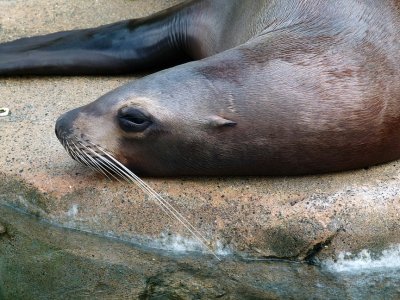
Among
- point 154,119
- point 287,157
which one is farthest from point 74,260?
point 287,157

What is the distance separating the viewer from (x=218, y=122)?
4.55 metres

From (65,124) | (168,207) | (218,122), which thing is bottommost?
(168,207)

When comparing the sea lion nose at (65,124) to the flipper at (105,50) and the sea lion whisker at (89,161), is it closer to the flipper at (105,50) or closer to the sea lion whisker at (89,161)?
the sea lion whisker at (89,161)

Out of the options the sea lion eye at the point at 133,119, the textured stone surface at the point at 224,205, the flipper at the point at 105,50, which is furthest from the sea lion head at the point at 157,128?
the flipper at the point at 105,50

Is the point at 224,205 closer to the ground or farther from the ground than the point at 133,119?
closer to the ground

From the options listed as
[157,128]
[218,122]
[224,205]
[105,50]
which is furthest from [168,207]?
[105,50]

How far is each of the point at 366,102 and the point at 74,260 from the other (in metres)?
1.58

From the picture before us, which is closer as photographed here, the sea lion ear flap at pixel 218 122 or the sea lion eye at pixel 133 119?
the sea lion ear flap at pixel 218 122

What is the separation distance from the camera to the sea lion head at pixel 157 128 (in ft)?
15.1

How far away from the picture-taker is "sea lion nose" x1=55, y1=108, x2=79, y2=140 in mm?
4855

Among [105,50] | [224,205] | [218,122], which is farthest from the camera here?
[105,50]

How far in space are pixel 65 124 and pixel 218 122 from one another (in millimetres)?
828

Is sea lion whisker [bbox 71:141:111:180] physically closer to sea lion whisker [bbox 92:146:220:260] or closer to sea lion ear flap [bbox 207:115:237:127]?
sea lion whisker [bbox 92:146:220:260]

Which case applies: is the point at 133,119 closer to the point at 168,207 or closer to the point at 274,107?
the point at 168,207
